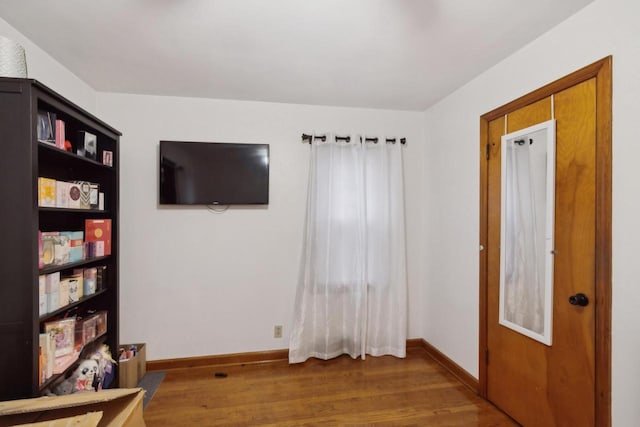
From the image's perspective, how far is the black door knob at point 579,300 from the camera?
1606 millimetres

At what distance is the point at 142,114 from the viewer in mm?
2756

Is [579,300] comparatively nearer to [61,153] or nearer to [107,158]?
[61,153]

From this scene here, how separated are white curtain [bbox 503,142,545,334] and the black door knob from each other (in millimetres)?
207

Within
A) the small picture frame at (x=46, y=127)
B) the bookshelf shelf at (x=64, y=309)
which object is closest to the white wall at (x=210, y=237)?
the bookshelf shelf at (x=64, y=309)

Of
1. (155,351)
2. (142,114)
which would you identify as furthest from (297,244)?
(142,114)

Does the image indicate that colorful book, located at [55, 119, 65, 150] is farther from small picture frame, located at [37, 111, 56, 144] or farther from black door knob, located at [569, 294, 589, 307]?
black door knob, located at [569, 294, 589, 307]

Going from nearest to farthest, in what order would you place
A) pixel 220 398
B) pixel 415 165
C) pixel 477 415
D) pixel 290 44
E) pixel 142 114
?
pixel 290 44, pixel 477 415, pixel 220 398, pixel 142 114, pixel 415 165

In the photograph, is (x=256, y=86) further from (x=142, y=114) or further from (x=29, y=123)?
(x=29, y=123)

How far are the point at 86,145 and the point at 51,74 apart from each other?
590 mm

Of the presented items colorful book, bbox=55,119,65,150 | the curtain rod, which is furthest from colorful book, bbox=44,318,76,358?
the curtain rod

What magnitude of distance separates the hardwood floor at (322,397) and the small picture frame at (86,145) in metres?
1.84

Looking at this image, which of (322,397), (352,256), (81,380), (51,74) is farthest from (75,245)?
(352,256)

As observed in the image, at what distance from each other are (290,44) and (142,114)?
1632mm

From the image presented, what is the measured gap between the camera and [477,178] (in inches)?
96.2
